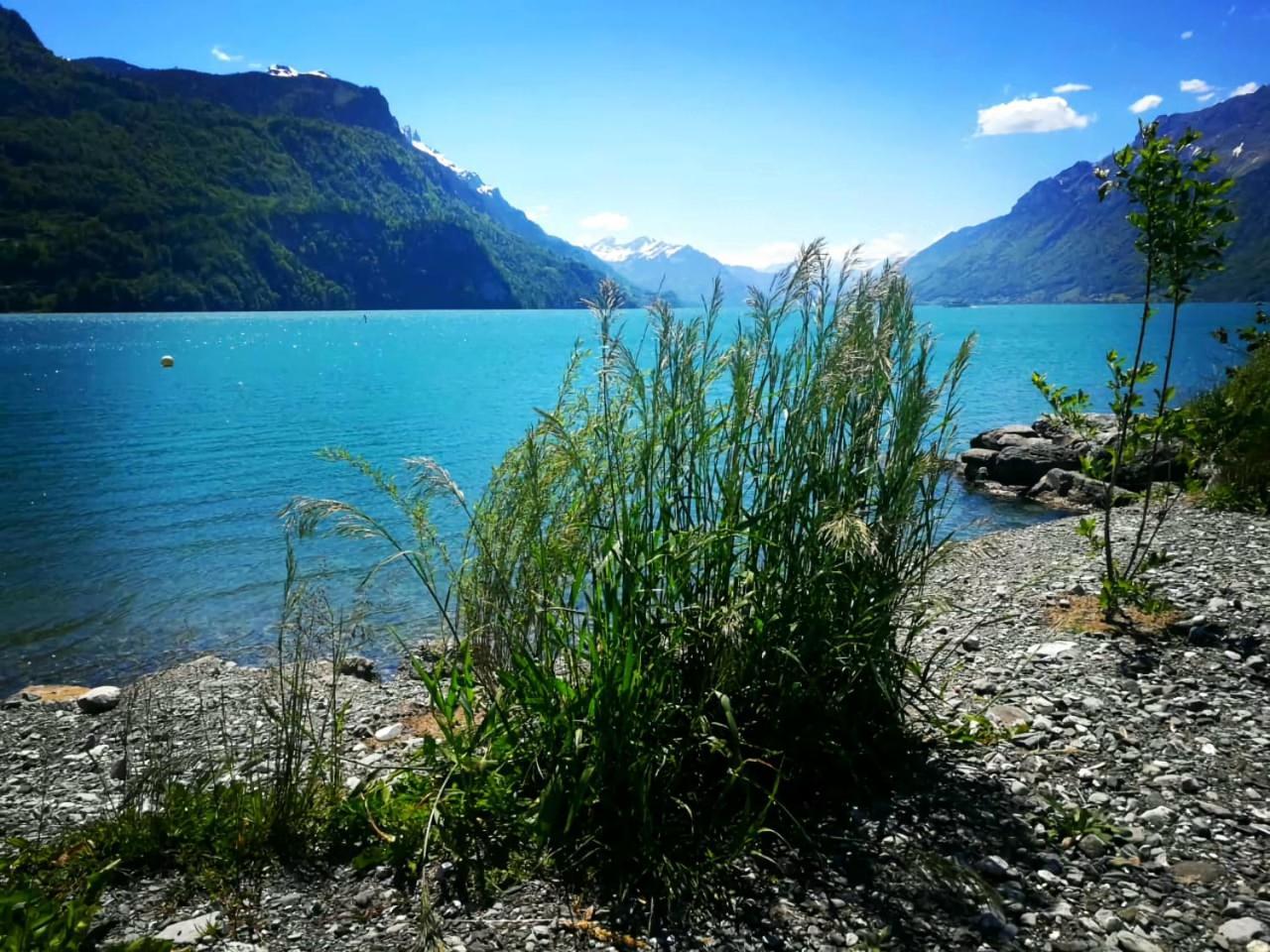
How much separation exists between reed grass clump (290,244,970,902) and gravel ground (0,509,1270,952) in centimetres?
33

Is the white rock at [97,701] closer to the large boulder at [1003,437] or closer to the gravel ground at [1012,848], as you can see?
the gravel ground at [1012,848]

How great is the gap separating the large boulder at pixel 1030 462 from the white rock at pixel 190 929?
28113 mm

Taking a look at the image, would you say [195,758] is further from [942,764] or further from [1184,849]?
[1184,849]

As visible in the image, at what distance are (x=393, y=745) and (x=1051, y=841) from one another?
5.26 m

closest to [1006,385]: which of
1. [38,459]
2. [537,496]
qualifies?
[38,459]

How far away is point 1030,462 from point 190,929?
2895 cm

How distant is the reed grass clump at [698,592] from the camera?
4.34m

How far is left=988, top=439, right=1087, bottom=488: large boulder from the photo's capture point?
2756cm

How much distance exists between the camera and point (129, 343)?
300 ft

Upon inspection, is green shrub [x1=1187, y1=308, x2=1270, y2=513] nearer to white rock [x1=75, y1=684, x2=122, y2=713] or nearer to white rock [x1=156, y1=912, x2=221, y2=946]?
white rock [x1=156, y1=912, x2=221, y2=946]

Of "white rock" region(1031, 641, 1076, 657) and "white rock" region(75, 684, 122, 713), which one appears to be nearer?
"white rock" region(1031, 641, 1076, 657)

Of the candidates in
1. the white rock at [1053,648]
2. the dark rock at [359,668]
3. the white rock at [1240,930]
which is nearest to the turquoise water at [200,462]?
the dark rock at [359,668]

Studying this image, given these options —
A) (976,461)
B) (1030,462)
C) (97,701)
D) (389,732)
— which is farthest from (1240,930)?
(976,461)

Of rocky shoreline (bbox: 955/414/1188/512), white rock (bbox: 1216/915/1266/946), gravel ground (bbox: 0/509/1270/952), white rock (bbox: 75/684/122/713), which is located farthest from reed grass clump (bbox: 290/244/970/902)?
rocky shoreline (bbox: 955/414/1188/512)
